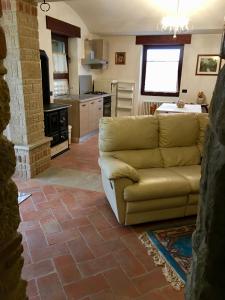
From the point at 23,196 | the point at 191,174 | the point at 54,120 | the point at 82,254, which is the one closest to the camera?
the point at 82,254

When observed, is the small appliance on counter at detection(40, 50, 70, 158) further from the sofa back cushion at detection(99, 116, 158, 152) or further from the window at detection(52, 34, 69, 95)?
the sofa back cushion at detection(99, 116, 158, 152)

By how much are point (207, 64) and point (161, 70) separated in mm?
1244

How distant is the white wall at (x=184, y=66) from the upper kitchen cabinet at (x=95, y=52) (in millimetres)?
439

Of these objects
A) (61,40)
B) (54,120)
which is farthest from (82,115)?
(61,40)

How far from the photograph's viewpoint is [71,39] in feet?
19.1

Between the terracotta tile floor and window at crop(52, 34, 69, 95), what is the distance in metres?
3.26

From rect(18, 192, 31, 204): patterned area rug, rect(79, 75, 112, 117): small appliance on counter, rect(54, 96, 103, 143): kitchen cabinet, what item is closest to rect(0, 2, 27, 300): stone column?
rect(18, 192, 31, 204): patterned area rug

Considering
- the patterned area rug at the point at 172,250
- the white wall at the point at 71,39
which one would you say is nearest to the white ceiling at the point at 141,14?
the white wall at the point at 71,39

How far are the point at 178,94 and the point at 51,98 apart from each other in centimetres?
362

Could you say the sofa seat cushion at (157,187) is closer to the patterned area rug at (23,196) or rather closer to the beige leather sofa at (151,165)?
the beige leather sofa at (151,165)

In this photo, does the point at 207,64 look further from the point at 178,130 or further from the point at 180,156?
the point at 180,156

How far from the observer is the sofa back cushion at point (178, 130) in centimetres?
304

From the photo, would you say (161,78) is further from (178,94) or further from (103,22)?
(103,22)

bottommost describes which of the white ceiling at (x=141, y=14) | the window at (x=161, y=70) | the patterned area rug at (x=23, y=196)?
the patterned area rug at (x=23, y=196)
